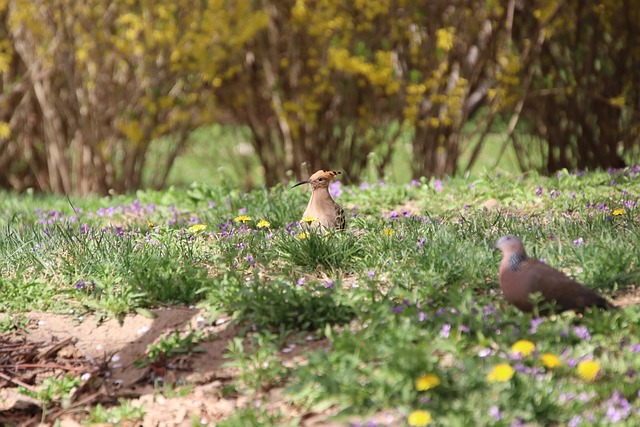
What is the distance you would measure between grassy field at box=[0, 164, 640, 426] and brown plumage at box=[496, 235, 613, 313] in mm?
64

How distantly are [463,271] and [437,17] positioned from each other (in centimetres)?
562

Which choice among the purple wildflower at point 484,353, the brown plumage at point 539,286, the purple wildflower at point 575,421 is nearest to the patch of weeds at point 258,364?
the purple wildflower at point 484,353

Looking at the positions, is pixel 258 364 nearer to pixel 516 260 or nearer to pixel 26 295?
pixel 516 260

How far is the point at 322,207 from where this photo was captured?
472 cm

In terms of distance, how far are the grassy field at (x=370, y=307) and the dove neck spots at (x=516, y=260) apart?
0.20m

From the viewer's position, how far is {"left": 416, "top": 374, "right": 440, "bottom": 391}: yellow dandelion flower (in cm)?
291

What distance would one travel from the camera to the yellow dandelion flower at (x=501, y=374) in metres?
2.93

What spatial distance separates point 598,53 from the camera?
902cm

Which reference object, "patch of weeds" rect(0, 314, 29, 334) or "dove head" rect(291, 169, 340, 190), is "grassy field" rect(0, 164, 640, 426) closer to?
"patch of weeds" rect(0, 314, 29, 334)

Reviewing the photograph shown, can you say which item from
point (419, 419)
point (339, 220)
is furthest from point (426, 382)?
point (339, 220)

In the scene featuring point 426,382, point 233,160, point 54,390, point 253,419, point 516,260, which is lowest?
point 233,160

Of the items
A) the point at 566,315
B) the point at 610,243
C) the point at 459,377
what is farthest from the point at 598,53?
the point at 459,377

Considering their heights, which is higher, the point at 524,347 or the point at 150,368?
the point at 524,347

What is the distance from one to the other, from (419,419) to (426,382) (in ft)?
0.49
